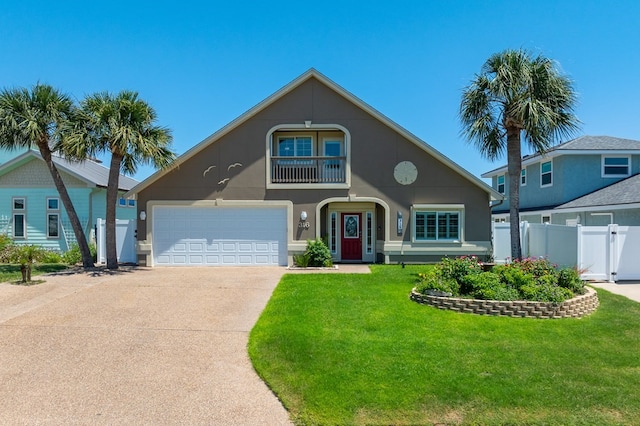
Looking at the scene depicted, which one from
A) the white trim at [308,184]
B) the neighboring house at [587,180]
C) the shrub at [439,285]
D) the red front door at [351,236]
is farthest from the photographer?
the neighboring house at [587,180]

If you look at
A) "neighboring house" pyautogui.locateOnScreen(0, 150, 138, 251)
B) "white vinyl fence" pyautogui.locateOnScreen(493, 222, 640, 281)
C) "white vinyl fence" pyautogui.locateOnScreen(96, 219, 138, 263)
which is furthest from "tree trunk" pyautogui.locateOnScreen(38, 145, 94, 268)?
"white vinyl fence" pyautogui.locateOnScreen(493, 222, 640, 281)

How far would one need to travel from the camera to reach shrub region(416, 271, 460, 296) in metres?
9.10

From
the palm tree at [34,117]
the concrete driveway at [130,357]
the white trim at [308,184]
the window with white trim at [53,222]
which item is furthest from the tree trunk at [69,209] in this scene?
the white trim at [308,184]

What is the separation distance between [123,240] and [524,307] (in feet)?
52.1

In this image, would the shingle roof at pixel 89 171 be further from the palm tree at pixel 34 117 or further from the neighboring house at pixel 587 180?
the neighboring house at pixel 587 180

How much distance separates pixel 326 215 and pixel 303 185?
1902mm

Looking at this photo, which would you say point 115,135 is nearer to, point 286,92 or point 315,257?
point 286,92

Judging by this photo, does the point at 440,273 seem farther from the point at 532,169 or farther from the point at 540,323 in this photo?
the point at 532,169

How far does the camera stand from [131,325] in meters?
7.66

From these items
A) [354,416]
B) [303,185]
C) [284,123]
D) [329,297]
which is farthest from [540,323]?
[284,123]

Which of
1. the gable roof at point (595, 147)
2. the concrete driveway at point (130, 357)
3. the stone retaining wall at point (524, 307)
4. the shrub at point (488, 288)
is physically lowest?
the concrete driveway at point (130, 357)

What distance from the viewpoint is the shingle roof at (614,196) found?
53.4 ft

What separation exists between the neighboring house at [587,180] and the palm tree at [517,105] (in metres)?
4.90

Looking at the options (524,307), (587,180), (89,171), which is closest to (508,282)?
(524,307)
